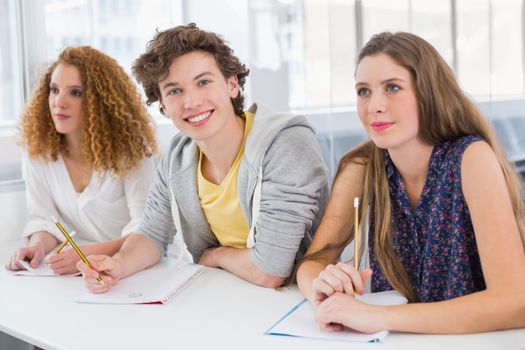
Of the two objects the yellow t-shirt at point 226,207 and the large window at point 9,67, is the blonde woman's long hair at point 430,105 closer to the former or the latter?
the yellow t-shirt at point 226,207

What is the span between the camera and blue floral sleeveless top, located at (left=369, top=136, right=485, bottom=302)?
127 cm

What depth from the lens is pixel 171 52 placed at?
1524 mm

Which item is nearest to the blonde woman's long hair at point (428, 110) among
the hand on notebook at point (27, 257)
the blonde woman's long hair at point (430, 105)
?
the blonde woman's long hair at point (430, 105)

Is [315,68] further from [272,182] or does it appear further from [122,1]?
[272,182]

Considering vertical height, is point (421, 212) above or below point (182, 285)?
above

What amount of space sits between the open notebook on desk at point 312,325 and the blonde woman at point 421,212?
0.02 meters

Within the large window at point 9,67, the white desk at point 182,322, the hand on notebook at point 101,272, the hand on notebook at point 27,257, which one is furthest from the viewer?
the large window at point 9,67


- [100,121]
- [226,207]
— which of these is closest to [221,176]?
[226,207]

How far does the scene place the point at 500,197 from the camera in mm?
1159

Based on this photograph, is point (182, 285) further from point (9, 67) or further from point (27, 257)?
point (9, 67)

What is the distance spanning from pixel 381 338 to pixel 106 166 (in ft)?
4.01

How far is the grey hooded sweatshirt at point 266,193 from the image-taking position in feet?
4.70

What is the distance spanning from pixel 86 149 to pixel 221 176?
629 millimetres

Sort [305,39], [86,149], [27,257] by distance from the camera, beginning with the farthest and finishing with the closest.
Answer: [305,39] → [86,149] → [27,257]
